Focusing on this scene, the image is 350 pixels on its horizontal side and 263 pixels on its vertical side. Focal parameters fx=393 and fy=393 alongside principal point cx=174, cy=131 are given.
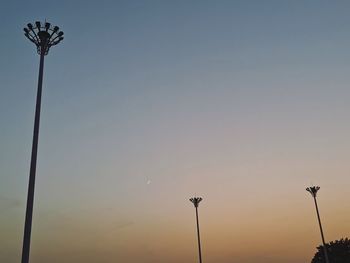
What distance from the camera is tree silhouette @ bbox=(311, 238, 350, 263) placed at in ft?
267

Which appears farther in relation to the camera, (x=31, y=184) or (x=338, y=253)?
(x=338, y=253)

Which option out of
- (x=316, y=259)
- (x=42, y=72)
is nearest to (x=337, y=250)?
(x=316, y=259)

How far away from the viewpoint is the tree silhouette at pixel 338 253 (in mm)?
81312

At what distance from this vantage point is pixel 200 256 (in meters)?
50.3

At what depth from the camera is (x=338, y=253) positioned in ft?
271

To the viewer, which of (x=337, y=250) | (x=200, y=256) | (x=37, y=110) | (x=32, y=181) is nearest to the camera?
(x=32, y=181)

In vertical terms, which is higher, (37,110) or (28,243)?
(37,110)

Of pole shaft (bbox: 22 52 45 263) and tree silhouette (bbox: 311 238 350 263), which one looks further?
tree silhouette (bbox: 311 238 350 263)

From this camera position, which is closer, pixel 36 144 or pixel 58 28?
pixel 36 144

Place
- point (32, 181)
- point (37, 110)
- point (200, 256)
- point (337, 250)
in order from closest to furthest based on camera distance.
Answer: point (32, 181), point (37, 110), point (200, 256), point (337, 250)

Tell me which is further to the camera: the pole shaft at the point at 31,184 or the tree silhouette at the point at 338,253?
the tree silhouette at the point at 338,253

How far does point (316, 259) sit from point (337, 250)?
528 cm

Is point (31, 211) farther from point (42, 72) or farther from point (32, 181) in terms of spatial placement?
point (42, 72)

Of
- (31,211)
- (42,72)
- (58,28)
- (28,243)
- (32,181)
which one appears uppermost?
(58,28)
